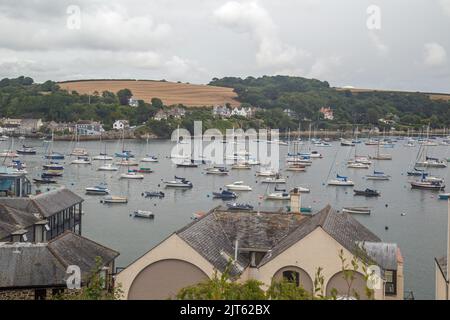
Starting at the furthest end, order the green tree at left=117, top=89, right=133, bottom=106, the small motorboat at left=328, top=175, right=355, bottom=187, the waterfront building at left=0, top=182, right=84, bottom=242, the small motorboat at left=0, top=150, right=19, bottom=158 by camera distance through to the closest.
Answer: the green tree at left=117, top=89, right=133, bottom=106 < the small motorboat at left=0, top=150, right=19, bottom=158 < the small motorboat at left=328, top=175, right=355, bottom=187 < the waterfront building at left=0, top=182, right=84, bottom=242

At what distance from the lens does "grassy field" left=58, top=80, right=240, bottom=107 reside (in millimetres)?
124062

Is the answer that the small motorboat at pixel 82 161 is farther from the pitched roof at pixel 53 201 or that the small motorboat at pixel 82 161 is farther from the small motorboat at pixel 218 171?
the pitched roof at pixel 53 201

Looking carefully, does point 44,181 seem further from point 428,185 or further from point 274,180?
point 428,185

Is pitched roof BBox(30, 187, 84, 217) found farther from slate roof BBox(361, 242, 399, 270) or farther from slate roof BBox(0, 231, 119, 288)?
slate roof BBox(361, 242, 399, 270)

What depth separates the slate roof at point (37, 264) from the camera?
39.6 ft

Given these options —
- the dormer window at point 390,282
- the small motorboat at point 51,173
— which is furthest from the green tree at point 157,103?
the dormer window at point 390,282

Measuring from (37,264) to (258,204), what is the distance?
30242mm

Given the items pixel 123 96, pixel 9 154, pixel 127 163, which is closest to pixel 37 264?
pixel 127 163

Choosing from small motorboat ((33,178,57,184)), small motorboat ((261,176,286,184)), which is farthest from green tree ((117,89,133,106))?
small motorboat ((261,176,286,184))

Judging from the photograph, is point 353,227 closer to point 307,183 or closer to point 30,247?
point 30,247

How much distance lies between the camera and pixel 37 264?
12.4 m

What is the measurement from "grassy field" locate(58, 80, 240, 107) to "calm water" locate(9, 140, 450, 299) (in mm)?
49965
